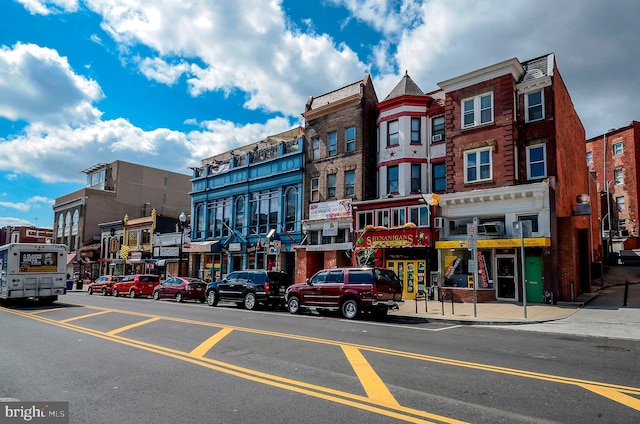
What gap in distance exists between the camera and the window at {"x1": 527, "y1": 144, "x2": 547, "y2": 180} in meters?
20.9

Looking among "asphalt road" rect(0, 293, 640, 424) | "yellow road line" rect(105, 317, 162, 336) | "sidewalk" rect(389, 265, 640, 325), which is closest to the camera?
"asphalt road" rect(0, 293, 640, 424)

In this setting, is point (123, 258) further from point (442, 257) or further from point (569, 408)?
point (569, 408)

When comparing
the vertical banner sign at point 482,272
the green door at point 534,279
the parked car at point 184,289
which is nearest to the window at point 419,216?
the vertical banner sign at point 482,272

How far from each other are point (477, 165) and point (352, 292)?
36.7 ft

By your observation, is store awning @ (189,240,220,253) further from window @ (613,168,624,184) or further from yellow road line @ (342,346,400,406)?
window @ (613,168,624,184)

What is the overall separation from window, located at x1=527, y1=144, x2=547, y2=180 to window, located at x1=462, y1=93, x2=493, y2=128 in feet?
8.65

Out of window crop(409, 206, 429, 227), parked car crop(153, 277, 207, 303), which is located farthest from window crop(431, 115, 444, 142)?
parked car crop(153, 277, 207, 303)

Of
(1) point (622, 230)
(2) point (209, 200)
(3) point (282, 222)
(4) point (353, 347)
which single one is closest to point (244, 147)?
(2) point (209, 200)

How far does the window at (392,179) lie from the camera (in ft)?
83.8

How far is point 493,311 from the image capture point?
663 inches

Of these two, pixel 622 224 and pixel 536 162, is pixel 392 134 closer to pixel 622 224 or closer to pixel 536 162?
pixel 536 162

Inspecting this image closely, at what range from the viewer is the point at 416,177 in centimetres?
2508

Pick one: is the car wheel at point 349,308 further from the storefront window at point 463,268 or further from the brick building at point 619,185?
the brick building at point 619,185

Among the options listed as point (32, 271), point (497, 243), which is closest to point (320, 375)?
point (497, 243)
